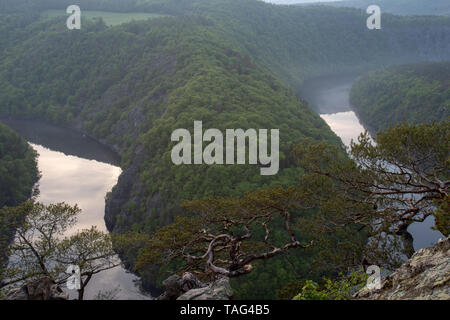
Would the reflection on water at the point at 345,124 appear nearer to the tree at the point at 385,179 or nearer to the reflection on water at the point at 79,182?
the reflection on water at the point at 79,182

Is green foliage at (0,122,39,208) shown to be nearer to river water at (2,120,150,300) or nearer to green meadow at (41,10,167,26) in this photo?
river water at (2,120,150,300)

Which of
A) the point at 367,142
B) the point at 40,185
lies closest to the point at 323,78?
the point at 40,185

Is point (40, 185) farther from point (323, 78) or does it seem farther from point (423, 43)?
point (423, 43)

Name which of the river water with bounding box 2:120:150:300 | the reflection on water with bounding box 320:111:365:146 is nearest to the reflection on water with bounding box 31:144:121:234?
the river water with bounding box 2:120:150:300

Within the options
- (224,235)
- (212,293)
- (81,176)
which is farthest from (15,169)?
(212,293)

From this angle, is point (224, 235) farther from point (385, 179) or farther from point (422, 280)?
point (422, 280)

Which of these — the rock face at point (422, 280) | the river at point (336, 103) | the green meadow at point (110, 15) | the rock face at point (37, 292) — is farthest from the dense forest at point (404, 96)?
the rock face at point (37, 292)

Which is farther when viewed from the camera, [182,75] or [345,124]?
[345,124]
